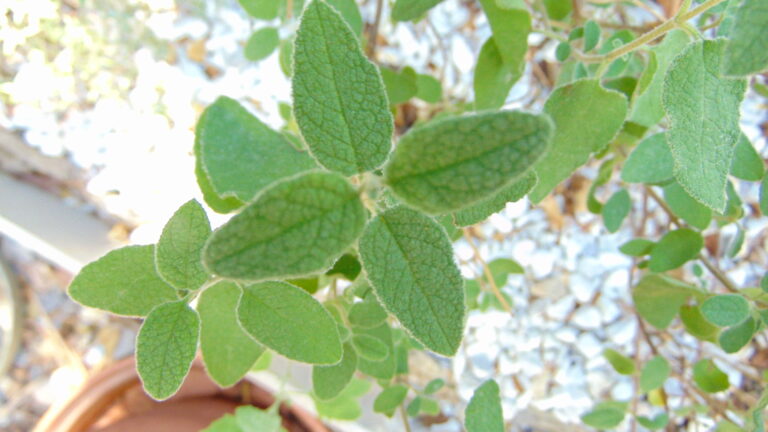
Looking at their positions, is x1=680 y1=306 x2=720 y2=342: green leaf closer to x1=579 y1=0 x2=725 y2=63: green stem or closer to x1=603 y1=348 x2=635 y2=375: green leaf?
x1=603 y1=348 x2=635 y2=375: green leaf

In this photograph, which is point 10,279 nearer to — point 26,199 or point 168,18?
point 26,199

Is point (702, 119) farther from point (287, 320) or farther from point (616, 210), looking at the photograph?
point (616, 210)

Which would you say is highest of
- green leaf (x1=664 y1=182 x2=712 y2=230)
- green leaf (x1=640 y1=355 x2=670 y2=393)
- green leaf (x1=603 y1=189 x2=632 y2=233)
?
green leaf (x1=664 y1=182 x2=712 y2=230)

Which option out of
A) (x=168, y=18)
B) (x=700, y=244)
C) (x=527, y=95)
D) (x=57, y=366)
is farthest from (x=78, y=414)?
(x=700, y=244)

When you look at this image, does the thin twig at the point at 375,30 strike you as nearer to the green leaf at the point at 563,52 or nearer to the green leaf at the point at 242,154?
the green leaf at the point at 563,52

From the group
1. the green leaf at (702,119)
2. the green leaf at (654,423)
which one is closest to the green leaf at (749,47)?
the green leaf at (702,119)

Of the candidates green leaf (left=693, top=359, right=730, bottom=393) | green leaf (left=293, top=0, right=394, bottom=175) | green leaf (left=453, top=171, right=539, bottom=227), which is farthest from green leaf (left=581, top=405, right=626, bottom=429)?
green leaf (left=293, top=0, right=394, bottom=175)

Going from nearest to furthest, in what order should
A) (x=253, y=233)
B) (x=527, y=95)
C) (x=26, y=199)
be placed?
(x=253, y=233)
(x=527, y=95)
(x=26, y=199)
